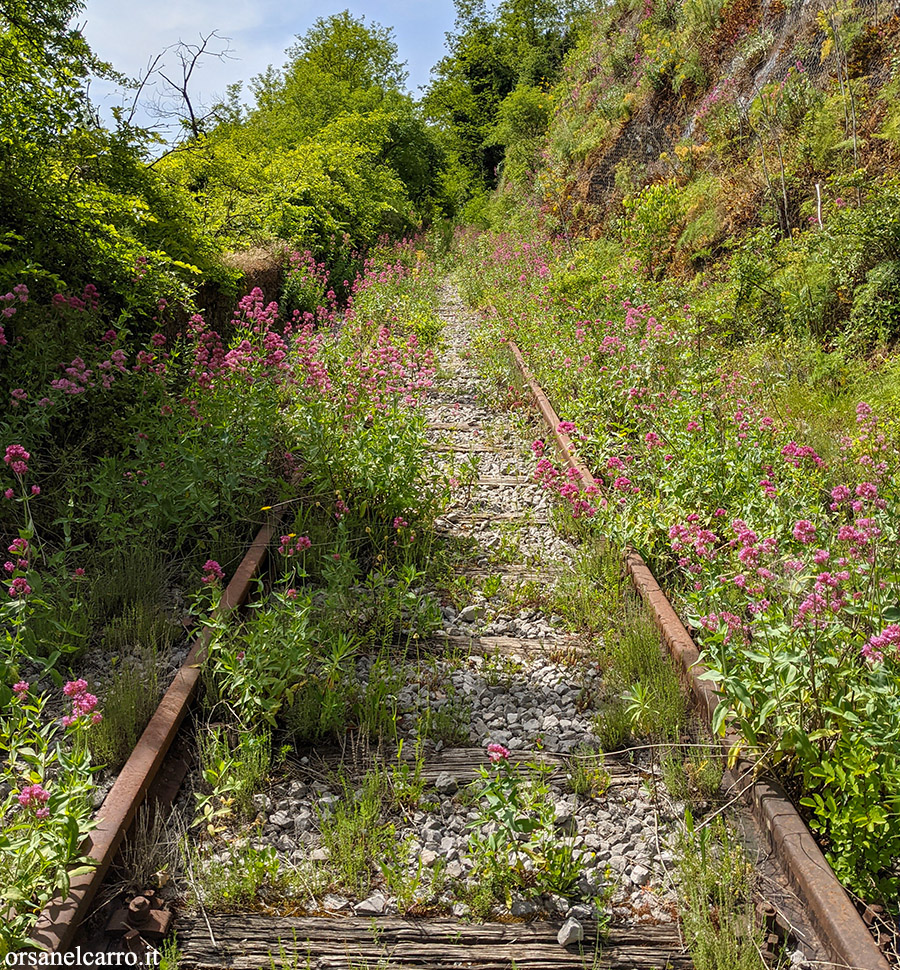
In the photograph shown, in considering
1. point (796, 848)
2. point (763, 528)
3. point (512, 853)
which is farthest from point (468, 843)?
point (763, 528)

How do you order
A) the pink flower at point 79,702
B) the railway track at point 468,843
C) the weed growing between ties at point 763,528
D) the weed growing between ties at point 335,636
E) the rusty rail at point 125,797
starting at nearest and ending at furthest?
the rusty rail at point 125,797 < the railway track at point 468,843 < the weed growing between ties at point 763,528 < the pink flower at point 79,702 < the weed growing between ties at point 335,636

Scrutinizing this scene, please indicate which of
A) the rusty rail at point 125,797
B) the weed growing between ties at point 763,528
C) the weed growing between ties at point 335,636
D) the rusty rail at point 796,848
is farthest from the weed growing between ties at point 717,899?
the rusty rail at point 125,797

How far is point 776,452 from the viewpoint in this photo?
14.8 ft

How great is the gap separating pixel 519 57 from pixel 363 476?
44413 millimetres

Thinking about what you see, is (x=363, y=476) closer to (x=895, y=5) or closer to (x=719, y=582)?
(x=719, y=582)

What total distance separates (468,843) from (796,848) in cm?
→ 114

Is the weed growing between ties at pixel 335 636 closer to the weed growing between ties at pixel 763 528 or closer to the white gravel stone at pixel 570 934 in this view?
the white gravel stone at pixel 570 934

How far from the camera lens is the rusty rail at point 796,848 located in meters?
2.01

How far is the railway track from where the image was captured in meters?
2.26

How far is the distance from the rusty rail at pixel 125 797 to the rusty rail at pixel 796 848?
86.8 inches

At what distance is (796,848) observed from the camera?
2.35 meters

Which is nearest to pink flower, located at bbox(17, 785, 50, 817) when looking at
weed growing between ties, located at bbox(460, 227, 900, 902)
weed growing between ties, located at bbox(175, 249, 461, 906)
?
weed growing between ties, located at bbox(175, 249, 461, 906)

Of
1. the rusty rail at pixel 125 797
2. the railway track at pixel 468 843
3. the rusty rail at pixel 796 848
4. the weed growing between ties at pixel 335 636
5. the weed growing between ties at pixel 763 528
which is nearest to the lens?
the rusty rail at pixel 796 848

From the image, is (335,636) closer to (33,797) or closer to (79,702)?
(79,702)
